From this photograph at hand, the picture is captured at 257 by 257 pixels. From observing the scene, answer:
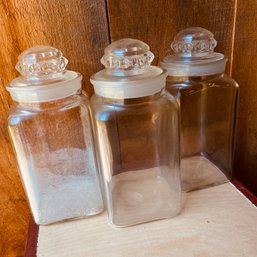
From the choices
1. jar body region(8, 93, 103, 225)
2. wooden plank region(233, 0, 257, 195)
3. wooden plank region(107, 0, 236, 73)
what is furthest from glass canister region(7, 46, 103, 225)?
wooden plank region(233, 0, 257, 195)

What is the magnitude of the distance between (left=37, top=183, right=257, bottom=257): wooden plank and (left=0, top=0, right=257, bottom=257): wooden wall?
0.20 m

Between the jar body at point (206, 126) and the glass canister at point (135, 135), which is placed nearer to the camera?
the glass canister at point (135, 135)

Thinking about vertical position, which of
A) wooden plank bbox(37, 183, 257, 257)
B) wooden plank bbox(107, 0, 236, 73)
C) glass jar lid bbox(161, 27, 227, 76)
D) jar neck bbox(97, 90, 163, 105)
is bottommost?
wooden plank bbox(37, 183, 257, 257)

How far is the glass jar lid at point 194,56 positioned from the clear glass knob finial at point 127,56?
0.09 metres

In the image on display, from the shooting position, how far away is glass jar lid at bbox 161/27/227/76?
1.65ft

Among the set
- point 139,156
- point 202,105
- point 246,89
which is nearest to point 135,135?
point 139,156

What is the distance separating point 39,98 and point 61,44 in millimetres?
142

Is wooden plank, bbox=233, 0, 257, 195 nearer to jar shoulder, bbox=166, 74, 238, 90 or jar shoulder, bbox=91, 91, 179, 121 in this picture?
jar shoulder, bbox=166, 74, 238, 90

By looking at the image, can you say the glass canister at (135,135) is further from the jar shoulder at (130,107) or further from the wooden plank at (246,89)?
the wooden plank at (246,89)

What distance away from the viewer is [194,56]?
0.51m

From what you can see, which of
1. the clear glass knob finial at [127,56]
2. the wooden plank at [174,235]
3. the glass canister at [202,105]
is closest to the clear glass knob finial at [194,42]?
the glass canister at [202,105]

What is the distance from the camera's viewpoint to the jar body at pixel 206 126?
549 mm

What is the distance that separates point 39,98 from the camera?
427 millimetres

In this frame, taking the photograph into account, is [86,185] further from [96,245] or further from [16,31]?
[16,31]
